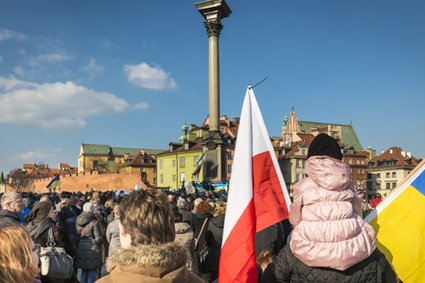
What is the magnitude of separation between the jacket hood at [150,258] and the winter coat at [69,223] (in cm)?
595

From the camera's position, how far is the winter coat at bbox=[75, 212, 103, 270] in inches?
303

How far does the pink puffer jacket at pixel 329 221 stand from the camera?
9.00 feet

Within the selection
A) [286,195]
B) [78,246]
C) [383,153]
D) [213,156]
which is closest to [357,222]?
[286,195]

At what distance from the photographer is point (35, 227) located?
17.7 feet

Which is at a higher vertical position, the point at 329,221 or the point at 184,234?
the point at 329,221

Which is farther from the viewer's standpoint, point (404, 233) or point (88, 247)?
point (88, 247)

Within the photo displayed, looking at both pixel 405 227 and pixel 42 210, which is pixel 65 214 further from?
pixel 405 227

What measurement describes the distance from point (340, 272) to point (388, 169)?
95189mm

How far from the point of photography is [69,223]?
8.10m

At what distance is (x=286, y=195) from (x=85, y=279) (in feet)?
17.1

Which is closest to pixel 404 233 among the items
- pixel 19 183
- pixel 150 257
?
pixel 150 257

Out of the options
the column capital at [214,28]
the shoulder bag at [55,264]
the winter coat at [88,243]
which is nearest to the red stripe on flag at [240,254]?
the shoulder bag at [55,264]

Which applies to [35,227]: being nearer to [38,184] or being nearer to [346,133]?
[38,184]

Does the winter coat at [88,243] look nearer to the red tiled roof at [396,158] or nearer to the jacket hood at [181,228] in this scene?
the jacket hood at [181,228]
